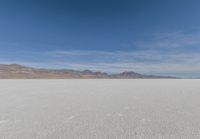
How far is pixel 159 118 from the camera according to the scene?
12.5ft

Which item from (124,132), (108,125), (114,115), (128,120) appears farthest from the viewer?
(114,115)

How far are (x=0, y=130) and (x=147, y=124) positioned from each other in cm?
286

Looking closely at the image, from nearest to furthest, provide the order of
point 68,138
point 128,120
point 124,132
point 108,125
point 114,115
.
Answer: point 68,138, point 124,132, point 108,125, point 128,120, point 114,115

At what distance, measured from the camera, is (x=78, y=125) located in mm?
3338

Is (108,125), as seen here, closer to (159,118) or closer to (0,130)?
(159,118)

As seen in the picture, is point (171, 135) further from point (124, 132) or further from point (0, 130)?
point (0, 130)

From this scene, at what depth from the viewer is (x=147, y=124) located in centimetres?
339

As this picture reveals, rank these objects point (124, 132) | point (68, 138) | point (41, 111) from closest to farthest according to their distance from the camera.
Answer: point (68, 138) < point (124, 132) < point (41, 111)

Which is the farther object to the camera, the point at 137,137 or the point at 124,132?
the point at 124,132

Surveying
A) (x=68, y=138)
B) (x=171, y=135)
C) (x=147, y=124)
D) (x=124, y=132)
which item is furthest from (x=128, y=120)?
(x=68, y=138)

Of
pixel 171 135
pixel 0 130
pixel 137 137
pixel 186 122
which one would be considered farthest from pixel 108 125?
pixel 0 130

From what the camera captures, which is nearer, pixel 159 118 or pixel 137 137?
pixel 137 137

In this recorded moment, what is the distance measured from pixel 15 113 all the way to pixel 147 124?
3358mm

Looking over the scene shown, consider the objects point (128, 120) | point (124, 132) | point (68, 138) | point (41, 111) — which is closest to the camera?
point (68, 138)
